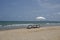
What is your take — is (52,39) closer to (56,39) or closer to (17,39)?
(56,39)

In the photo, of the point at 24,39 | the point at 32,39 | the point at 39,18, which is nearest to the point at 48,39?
the point at 32,39

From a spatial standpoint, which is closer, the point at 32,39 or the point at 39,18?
the point at 32,39

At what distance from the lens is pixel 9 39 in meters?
8.13

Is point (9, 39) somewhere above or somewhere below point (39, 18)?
below

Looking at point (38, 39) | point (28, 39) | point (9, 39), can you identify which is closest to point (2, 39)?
point (9, 39)

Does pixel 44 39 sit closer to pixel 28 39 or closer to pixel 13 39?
pixel 28 39

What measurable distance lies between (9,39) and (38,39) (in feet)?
6.28

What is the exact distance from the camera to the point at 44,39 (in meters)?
8.12

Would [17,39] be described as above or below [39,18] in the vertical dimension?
below

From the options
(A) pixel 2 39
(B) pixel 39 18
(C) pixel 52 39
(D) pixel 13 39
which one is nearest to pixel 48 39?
(C) pixel 52 39

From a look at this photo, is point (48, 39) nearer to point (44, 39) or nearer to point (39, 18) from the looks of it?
point (44, 39)

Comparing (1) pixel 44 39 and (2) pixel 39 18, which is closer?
(1) pixel 44 39

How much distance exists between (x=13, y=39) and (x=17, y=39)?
0.86ft

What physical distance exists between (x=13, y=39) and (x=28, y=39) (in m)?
0.99
